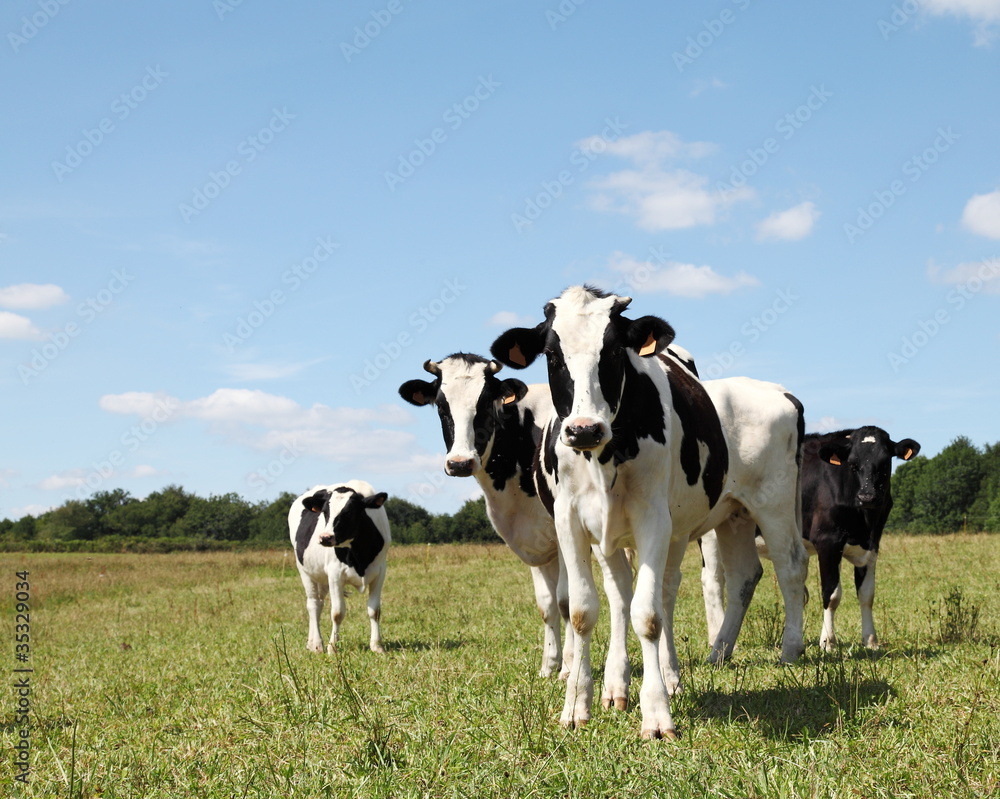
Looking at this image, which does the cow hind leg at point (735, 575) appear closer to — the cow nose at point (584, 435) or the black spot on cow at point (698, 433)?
the black spot on cow at point (698, 433)

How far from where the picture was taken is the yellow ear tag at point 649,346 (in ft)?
19.1

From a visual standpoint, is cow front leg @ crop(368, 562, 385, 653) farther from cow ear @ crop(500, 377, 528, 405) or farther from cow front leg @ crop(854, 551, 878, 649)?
cow front leg @ crop(854, 551, 878, 649)

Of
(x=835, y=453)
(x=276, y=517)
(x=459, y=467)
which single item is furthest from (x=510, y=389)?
(x=276, y=517)

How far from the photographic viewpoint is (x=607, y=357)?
18.5 feet

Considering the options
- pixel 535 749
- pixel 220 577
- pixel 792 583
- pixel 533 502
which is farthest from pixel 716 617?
pixel 220 577

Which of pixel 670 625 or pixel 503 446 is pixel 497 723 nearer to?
pixel 670 625

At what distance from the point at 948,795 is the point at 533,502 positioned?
4.97 meters

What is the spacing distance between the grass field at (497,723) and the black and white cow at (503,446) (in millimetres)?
808

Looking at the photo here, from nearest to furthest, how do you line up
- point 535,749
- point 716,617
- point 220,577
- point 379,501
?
point 535,749, point 716,617, point 379,501, point 220,577

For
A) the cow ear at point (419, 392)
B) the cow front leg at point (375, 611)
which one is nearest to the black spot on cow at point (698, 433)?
the cow ear at point (419, 392)

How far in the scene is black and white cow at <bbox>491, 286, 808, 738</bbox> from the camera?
5.48 m

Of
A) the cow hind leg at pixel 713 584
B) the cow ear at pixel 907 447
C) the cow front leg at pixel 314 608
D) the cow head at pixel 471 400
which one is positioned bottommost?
the cow front leg at pixel 314 608

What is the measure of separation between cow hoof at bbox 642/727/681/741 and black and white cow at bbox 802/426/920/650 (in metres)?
5.72

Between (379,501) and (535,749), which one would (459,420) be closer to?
(535,749)
